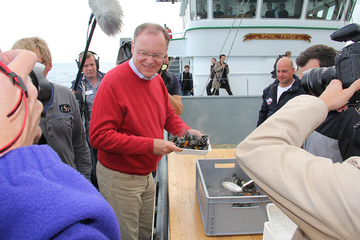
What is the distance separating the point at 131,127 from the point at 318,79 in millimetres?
1159

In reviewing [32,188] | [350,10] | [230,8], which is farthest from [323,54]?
[350,10]

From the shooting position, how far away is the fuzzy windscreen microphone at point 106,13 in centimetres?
163

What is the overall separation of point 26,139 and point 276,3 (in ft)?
29.4

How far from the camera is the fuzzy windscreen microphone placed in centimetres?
163

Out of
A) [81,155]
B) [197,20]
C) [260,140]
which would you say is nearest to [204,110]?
[81,155]

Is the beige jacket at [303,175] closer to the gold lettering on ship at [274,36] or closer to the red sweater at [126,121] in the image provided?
the red sweater at [126,121]

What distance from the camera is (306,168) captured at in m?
0.52

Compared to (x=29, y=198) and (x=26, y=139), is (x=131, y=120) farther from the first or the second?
(x=29, y=198)

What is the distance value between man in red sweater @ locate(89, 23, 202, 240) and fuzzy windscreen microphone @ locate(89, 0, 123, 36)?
32 centimetres

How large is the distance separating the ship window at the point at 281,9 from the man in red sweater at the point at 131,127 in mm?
7362

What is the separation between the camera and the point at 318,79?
989 mm

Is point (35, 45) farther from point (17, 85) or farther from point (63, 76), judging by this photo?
point (63, 76)

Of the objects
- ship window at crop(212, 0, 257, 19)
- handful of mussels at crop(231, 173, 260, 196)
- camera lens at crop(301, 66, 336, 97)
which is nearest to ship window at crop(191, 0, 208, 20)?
ship window at crop(212, 0, 257, 19)

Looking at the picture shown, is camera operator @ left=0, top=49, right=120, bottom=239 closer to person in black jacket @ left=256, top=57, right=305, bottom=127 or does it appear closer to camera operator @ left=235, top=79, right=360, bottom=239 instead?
camera operator @ left=235, top=79, right=360, bottom=239
